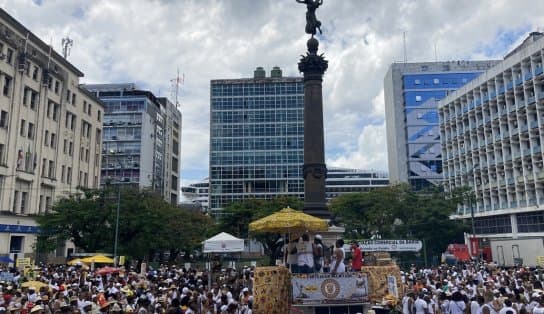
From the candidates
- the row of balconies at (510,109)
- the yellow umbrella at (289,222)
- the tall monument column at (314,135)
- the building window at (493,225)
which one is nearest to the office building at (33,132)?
the tall monument column at (314,135)

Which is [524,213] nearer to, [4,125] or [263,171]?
[263,171]

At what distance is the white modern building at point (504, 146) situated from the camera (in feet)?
168

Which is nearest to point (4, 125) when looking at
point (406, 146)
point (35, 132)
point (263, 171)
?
point (35, 132)

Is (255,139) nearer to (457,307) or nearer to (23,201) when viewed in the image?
(23,201)

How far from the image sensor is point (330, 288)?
14422 millimetres

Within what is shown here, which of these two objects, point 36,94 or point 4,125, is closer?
point 4,125

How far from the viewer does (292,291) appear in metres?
14.5

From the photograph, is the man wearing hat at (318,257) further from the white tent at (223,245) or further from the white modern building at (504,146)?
the white modern building at (504,146)

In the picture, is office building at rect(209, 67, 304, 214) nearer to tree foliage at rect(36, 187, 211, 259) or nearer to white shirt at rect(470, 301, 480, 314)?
tree foliage at rect(36, 187, 211, 259)

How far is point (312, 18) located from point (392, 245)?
14444 mm

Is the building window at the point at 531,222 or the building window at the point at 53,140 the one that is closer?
the building window at the point at 531,222

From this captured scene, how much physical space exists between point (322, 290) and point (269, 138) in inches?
3073

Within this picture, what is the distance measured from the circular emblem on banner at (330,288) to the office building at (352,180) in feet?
404

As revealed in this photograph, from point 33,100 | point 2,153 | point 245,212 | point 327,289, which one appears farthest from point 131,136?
point 327,289
